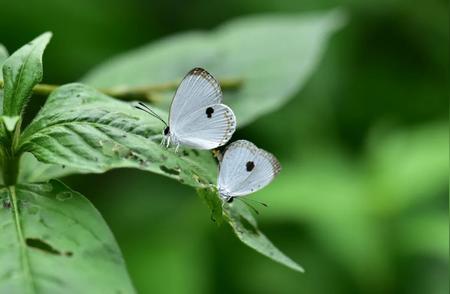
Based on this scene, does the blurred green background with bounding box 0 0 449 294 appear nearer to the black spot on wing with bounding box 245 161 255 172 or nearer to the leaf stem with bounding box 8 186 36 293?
the black spot on wing with bounding box 245 161 255 172

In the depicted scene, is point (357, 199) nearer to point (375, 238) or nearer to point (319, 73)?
point (375, 238)

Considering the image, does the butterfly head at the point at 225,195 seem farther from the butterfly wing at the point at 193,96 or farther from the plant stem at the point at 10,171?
the plant stem at the point at 10,171

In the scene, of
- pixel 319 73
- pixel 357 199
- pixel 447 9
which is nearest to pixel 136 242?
pixel 357 199

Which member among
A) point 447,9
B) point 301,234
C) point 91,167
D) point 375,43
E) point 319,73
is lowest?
point 91,167

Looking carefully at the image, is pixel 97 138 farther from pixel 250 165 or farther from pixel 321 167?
pixel 321 167

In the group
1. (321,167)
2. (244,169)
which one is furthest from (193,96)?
(321,167)

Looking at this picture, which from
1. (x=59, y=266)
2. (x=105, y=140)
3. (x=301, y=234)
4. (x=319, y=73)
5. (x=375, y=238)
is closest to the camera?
(x=59, y=266)

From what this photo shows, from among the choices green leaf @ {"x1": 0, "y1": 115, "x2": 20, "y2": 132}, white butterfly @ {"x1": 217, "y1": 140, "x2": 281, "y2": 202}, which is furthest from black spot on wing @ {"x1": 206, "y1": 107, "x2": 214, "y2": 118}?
green leaf @ {"x1": 0, "y1": 115, "x2": 20, "y2": 132}
